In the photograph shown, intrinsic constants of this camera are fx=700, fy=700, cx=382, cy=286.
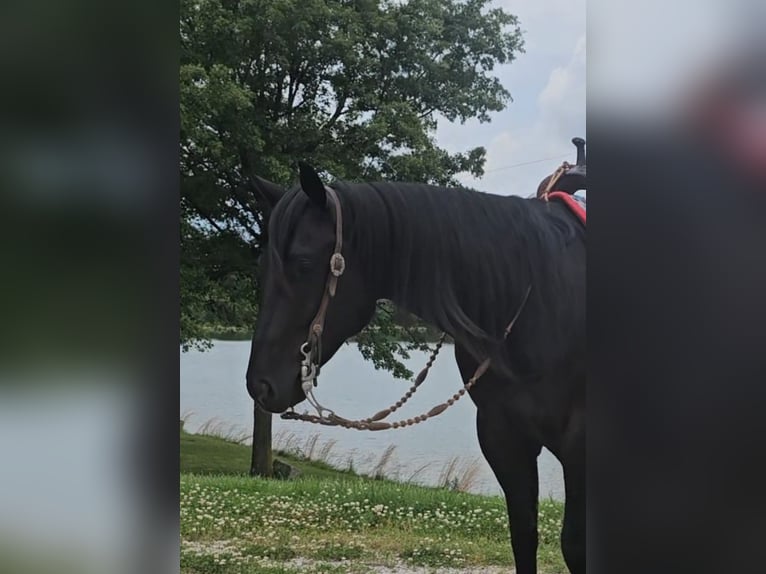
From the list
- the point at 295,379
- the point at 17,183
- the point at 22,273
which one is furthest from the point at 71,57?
the point at 295,379

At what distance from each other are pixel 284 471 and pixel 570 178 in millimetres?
1587

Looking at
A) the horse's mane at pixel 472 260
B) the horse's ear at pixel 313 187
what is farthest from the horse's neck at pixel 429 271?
the horse's ear at pixel 313 187

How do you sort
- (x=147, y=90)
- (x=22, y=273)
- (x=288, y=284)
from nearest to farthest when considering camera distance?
(x=22, y=273) → (x=147, y=90) → (x=288, y=284)

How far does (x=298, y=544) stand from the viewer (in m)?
2.73

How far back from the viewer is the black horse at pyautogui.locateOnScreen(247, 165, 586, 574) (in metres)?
2.38

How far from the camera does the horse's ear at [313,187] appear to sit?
7.79ft

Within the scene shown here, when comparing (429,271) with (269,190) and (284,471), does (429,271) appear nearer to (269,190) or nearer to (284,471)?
(269,190)

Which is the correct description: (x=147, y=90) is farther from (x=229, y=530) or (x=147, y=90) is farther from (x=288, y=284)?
(x=229, y=530)

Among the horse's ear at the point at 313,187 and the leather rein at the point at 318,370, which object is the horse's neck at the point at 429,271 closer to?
the leather rein at the point at 318,370

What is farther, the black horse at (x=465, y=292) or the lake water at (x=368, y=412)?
the lake water at (x=368, y=412)

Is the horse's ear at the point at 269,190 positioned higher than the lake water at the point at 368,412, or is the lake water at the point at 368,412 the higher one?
the horse's ear at the point at 269,190

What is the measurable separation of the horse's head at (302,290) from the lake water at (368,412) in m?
0.17

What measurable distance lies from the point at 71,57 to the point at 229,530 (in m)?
1.82

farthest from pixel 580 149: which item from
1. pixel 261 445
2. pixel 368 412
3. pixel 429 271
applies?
pixel 261 445
